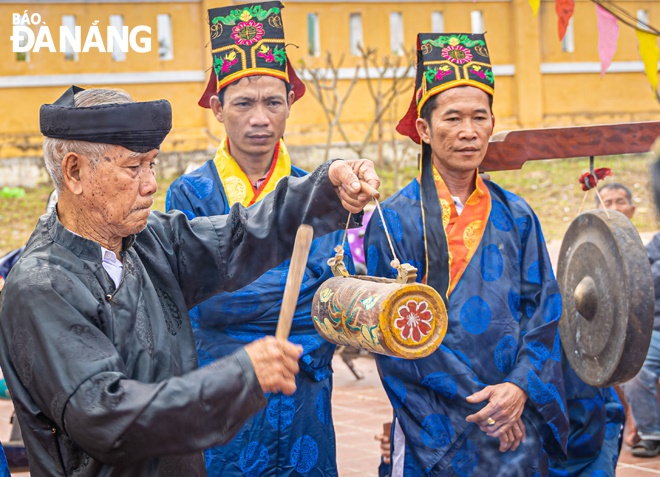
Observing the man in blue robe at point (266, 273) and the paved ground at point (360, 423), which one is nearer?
the man in blue robe at point (266, 273)

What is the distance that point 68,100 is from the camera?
8.05 feet

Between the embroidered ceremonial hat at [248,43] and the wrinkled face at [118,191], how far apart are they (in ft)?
5.68

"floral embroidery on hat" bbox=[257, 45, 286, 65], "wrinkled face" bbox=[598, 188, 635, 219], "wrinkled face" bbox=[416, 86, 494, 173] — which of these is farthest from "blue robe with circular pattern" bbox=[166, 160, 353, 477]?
"wrinkled face" bbox=[598, 188, 635, 219]

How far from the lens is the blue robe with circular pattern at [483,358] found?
3.46 m

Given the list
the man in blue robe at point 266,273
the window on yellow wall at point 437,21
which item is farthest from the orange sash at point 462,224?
the window on yellow wall at point 437,21

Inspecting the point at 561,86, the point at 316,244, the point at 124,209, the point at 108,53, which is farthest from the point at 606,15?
the point at 561,86

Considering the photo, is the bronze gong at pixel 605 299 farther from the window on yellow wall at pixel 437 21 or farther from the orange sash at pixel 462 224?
the window on yellow wall at pixel 437 21

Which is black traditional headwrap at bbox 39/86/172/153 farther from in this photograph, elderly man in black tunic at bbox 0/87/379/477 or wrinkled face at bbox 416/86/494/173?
wrinkled face at bbox 416/86/494/173

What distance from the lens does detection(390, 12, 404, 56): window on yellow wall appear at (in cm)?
1750

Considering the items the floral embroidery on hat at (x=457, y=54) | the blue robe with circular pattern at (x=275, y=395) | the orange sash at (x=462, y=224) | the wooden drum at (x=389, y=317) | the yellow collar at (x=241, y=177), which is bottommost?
the blue robe with circular pattern at (x=275, y=395)

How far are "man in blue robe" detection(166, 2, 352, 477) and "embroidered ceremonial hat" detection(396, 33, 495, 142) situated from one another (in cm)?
60

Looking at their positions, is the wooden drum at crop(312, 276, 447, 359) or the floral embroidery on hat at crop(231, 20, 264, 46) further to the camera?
the floral embroidery on hat at crop(231, 20, 264, 46)

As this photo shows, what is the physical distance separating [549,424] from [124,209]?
182 centimetres

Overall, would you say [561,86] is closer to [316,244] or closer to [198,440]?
[316,244]
